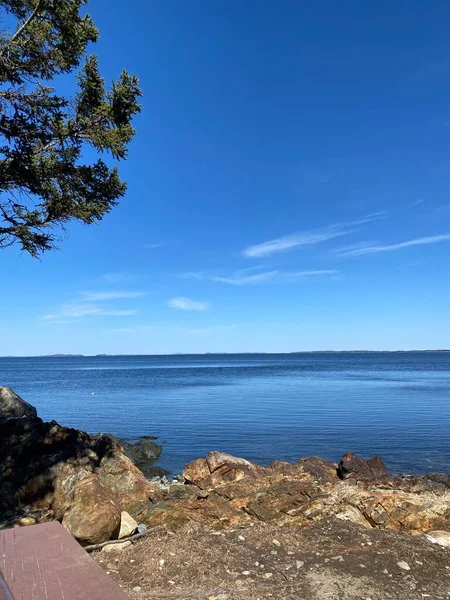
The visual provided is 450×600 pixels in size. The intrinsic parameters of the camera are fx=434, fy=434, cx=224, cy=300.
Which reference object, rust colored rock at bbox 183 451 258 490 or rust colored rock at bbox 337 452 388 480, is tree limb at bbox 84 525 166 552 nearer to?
rust colored rock at bbox 183 451 258 490

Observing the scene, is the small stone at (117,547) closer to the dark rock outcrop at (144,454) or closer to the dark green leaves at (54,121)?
the dark green leaves at (54,121)

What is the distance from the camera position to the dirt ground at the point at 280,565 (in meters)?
5.85

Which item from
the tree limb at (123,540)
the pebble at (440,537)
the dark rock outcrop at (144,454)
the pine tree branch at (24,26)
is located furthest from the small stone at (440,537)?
the dark rock outcrop at (144,454)

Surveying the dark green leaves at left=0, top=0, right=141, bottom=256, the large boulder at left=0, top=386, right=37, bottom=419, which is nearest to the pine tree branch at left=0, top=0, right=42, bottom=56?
the dark green leaves at left=0, top=0, right=141, bottom=256

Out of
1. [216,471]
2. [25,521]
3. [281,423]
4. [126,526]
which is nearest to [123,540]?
[126,526]

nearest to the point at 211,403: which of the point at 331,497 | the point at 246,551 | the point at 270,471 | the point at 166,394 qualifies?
the point at 166,394

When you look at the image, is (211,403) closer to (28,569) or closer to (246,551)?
(246,551)

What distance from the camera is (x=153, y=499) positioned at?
10.1 m

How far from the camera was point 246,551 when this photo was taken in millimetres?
7148

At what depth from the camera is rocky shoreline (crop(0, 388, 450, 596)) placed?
7.97 metres

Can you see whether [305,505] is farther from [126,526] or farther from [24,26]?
[24,26]

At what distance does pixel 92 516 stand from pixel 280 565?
3222mm

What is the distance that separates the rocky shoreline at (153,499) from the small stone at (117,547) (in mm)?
165

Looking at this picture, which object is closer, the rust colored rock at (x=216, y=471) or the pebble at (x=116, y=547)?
the pebble at (x=116, y=547)
